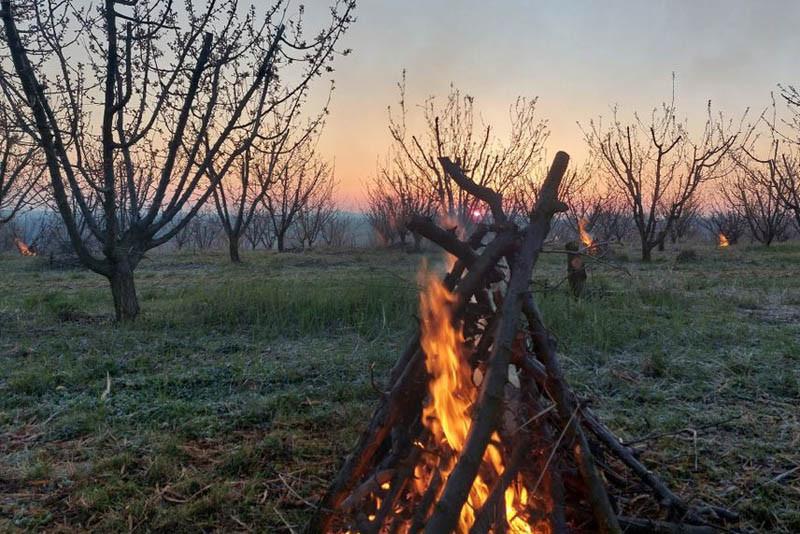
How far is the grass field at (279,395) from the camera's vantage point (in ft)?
8.74

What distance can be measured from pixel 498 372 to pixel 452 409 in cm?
30

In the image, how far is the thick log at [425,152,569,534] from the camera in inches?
62.5

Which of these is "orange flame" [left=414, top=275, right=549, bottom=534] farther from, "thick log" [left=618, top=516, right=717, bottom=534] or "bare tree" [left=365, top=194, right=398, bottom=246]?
"bare tree" [left=365, top=194, right=398, bottom=246]

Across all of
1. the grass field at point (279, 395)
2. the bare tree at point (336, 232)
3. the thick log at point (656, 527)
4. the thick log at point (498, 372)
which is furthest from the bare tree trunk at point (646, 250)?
the bare tree at point (336, 232)

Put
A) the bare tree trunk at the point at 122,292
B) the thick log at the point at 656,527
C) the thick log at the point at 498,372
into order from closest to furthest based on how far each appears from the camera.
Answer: the thick log at the point at 498,372
the thick log at the point at 656,527
the bare tree trunk at the point at 122,292

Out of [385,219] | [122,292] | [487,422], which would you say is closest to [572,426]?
[487,422]

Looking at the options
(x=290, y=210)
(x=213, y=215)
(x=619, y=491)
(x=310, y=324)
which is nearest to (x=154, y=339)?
(x=310, y=324)

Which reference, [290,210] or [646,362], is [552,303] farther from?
[290,210]

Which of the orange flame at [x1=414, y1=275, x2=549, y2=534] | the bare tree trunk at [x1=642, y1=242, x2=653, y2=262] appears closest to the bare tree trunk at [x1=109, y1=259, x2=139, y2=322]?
the orange flame at [x1=414, y1=275, x2=549, y2=534]

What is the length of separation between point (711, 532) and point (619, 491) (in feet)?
1.63

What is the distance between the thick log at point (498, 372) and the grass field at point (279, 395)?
0.45ft

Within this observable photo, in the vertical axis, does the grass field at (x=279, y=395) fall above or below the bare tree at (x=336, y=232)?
below

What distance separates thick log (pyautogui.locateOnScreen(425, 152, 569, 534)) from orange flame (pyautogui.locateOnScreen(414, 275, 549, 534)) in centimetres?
21

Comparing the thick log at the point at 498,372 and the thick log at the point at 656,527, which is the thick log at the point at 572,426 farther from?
A: the thick log at the point at 656,527
